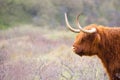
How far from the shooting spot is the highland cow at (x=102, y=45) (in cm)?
1021

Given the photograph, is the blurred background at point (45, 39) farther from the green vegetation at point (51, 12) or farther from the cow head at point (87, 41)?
the cow head at point (87, 41)

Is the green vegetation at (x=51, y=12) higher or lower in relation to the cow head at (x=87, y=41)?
lower

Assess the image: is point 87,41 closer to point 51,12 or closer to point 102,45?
point 102,45

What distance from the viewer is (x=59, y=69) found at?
46.5 feet

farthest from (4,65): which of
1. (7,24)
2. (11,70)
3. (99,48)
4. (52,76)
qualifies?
(7,24)

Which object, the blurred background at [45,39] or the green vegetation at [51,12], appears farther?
the green vegetation at [51,12]

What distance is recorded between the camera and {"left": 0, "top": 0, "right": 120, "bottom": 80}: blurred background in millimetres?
13836

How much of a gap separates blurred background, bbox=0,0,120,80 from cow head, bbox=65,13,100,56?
2740mm

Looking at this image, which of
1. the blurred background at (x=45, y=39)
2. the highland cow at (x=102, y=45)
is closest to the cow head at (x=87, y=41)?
the highland cow at (x=102, y=45)

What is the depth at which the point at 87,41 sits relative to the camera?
10.3 meters

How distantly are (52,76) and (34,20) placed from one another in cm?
2533

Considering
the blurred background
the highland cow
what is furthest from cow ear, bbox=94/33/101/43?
the blurred background

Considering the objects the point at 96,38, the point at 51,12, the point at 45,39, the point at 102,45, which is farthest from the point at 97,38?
the point at 51,12

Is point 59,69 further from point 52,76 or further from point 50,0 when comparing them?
point 50,0
